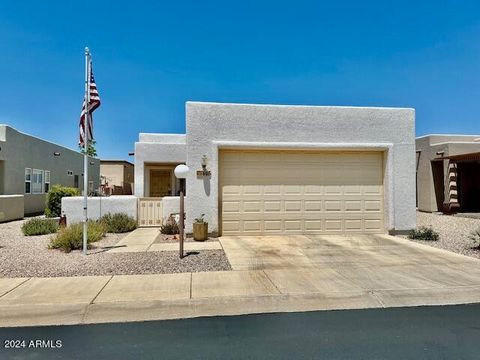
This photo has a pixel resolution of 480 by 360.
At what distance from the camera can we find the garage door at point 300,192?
1128 centimetres

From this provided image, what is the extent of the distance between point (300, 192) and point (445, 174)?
40.6 ft

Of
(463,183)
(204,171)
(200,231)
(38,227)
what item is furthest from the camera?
(463,183)

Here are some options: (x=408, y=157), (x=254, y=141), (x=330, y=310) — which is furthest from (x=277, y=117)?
(x=330, y=310)

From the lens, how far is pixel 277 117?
37.1ft

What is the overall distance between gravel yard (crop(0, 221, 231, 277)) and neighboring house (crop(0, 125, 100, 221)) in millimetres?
9413

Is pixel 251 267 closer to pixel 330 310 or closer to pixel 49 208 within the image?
pixel 330 310

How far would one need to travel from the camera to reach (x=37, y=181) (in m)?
20.8

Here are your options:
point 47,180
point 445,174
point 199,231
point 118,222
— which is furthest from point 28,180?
point 445,174

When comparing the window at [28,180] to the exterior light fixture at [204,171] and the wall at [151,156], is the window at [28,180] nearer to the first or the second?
the wall at [151,156]

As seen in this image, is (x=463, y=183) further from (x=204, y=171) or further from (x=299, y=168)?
(x=204, y=171)

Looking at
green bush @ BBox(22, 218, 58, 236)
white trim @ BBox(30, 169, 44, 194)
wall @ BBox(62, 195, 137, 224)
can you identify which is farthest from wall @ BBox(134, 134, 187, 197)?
white trim @ BBox(30, 169, 44, 194)

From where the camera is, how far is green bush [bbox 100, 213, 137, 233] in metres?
12.4

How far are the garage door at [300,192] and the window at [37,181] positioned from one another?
47.7 ft

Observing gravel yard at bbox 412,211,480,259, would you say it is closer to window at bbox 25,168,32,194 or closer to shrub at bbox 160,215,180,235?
shrub at bbox 160,215,180,235
